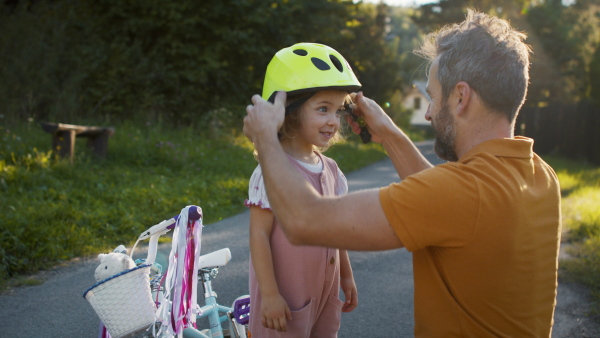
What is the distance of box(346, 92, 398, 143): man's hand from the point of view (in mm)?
2596

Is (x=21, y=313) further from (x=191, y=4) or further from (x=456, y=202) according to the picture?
(x=191, y=4)

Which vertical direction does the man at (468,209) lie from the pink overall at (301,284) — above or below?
above

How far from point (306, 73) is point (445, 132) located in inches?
26.9

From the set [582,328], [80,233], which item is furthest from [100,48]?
[582,328]

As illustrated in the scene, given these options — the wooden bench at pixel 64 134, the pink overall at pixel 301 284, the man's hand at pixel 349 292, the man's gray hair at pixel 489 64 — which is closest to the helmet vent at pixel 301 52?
the pink overall at pixel 301 284

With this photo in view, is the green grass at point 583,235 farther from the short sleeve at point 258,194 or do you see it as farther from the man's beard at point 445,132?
the short sleeve at point 258,194

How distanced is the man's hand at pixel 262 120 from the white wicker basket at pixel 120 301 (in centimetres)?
86

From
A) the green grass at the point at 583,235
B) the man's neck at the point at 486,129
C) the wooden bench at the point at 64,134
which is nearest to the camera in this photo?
the man's neck at the point at 486,129

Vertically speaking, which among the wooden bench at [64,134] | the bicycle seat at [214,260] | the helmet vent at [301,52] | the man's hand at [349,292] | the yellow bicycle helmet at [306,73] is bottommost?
the wooden bench at [64,134]

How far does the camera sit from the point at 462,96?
200 cm

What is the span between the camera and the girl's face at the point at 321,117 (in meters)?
2.58

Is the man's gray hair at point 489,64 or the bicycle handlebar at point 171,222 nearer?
the man's gray hair at point 489,64

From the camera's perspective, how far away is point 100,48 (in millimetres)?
16094

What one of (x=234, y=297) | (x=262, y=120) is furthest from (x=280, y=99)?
(x=234, y=297)
